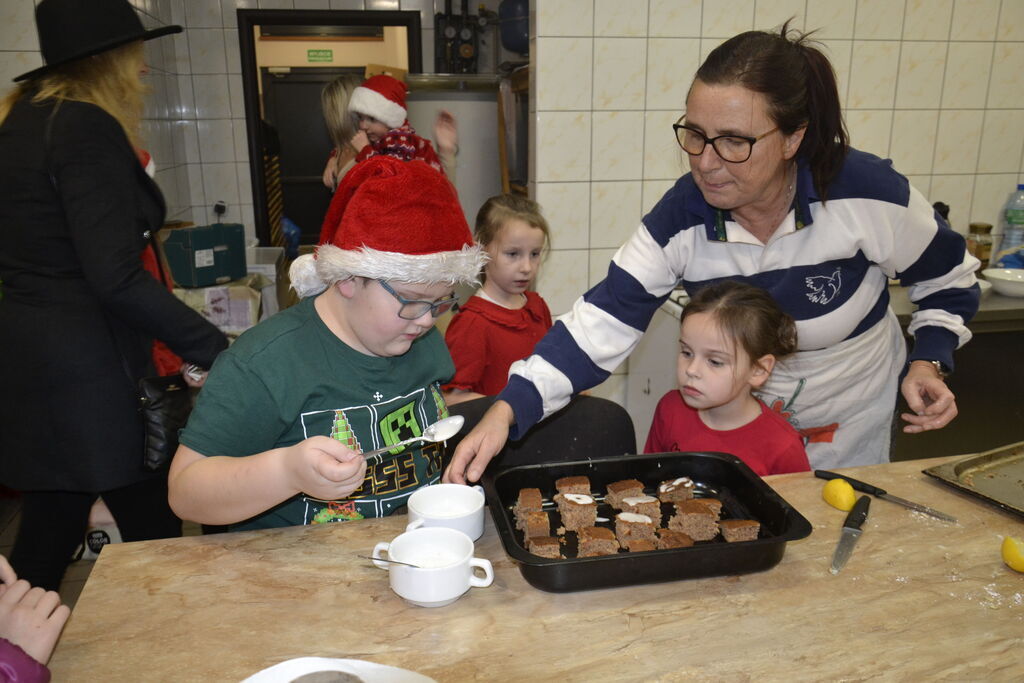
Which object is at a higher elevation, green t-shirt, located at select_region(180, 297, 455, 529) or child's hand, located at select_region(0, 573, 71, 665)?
green t-shirt, located at select_region(180, 297, 455, 529)

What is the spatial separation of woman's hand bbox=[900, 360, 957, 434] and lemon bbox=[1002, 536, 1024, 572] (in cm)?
34

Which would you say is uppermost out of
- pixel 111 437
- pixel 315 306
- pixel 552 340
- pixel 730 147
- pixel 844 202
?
pixel 730 147

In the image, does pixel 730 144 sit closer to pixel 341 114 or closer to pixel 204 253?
pixel 341 114

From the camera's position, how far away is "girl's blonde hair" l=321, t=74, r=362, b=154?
3.09 m

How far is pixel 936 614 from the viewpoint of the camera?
964mm

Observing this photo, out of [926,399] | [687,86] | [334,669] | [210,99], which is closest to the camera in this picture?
[334,669]

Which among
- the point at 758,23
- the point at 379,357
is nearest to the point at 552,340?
the point at 379,357

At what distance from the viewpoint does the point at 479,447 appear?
1295 millimetres

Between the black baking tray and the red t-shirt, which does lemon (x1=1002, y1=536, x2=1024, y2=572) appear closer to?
the black baking tray

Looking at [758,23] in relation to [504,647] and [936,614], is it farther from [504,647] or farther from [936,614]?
[504,647]

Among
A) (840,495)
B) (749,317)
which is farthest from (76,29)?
(840,495)

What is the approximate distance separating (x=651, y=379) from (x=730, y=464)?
5.15ft

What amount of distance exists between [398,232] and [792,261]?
0.84 m

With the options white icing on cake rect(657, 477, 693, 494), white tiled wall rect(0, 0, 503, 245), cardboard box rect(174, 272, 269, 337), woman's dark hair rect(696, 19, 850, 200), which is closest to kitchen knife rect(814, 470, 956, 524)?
white icing on cake rect(657, 477, 693, 494)
